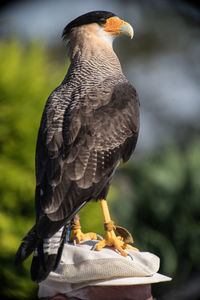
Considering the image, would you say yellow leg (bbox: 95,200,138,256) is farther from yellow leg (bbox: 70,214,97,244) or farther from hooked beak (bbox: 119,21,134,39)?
hooked beak (bbox: 119,21,134,39)

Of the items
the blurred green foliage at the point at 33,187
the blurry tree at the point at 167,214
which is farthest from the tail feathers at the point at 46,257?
the blurry tree at the point at 167,214

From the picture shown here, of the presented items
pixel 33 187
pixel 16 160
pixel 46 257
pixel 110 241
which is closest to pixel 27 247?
pixel 46 257

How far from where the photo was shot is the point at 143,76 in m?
23.3

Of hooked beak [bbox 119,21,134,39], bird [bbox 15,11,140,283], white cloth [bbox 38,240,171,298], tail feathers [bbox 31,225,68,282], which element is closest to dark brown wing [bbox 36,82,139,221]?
bird [bbox 15,11,140,283]

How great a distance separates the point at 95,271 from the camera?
2.39 meters

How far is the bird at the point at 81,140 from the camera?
7.84 ft

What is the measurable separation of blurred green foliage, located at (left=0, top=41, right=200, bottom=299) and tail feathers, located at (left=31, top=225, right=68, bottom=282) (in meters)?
2.84

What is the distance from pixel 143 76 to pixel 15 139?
18.4 m

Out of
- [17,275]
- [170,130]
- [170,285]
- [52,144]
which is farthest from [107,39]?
[170,130]

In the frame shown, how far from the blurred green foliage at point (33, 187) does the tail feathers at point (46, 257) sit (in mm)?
2837

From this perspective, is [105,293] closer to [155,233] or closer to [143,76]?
[155,233]

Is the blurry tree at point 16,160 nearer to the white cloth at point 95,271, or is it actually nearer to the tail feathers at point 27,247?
the white cloth at point 95,271

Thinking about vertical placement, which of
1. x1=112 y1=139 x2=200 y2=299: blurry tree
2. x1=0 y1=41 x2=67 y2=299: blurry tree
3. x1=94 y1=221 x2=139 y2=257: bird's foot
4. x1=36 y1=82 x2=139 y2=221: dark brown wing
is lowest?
x1=112 y1=139 x2=200 y2=299: blurry tree

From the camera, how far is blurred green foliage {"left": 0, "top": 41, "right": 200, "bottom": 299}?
5254mm
